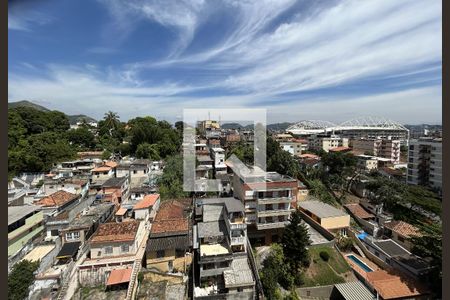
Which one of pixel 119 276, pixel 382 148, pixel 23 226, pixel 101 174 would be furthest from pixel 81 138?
pixel 382 148

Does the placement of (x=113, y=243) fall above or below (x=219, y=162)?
below

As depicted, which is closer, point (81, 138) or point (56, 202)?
point (56, 202)

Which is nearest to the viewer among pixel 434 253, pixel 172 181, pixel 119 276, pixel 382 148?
pixel 119 276

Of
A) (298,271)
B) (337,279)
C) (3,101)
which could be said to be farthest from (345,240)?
(3,101)

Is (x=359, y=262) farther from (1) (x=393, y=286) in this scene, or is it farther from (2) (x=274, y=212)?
(2) (x=274, y=212)

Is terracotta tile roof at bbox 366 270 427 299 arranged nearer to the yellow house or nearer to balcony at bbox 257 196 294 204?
the yellow house

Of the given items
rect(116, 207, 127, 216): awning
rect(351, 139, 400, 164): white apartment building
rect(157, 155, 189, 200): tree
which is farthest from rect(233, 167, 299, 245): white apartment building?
rect(351, 139, 400, 164): white apartment building

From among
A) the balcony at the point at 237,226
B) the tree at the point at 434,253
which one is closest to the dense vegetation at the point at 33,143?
the balcony at the point at 237,226

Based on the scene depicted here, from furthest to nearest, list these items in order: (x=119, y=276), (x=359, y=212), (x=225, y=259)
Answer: (x=359, y=212) → (x=225, y=259) → (x=119, y=276)
